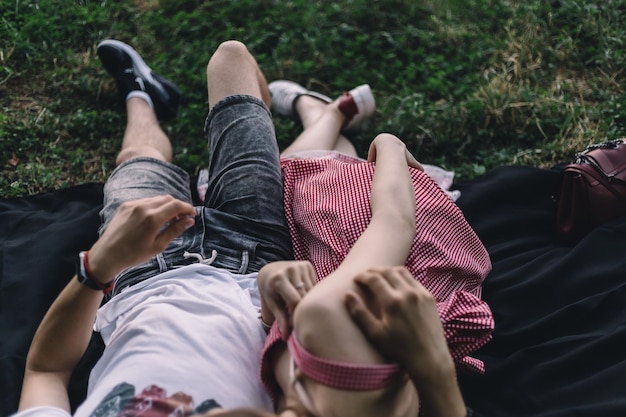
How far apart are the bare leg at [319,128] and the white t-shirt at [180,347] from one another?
3.71 feet

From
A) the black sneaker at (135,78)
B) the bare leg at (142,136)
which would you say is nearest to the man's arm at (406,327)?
the bare leg at (142,136)

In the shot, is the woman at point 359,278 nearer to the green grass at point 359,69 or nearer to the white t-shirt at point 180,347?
the white t-shirt at point 180,347

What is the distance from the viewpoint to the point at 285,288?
6.39ft

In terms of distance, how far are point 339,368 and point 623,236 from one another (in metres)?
1.77

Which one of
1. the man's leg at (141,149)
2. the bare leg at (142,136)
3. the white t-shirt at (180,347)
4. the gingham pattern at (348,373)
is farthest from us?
the bare leg at (142,136)

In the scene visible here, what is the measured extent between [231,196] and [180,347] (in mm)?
826

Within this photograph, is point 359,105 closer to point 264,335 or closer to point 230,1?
point 230,1

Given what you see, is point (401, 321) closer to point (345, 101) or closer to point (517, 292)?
point (517, 292)

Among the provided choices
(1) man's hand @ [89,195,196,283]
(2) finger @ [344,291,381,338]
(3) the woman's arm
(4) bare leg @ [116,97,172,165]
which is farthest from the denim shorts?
(2) finger @ [344,291,381,338]

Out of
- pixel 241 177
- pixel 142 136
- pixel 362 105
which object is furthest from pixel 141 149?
pixel 362 105

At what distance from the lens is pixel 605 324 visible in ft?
8.70

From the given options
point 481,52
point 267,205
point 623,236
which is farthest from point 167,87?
point 623,236

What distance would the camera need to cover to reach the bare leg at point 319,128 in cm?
346

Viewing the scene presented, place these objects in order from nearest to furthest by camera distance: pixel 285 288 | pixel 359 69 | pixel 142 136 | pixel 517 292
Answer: pixel 285 288
pixel 517 292
pixel 142 136
pixel 359 69
